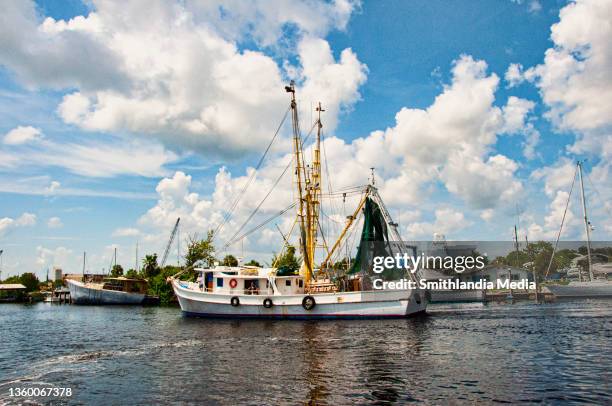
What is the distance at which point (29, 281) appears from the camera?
149m

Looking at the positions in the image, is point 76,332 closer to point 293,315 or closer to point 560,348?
point 293,315

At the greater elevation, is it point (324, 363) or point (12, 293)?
point (324, 363)

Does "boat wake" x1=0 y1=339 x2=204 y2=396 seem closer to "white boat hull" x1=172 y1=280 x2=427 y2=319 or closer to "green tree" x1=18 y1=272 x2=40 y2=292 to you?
"white boat hull" x1=172 y1=280 x2=427 y2=319

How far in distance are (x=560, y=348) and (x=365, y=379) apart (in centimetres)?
1607

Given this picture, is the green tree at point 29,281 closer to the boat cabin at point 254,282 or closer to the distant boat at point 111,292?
the distant boat at point 111,292

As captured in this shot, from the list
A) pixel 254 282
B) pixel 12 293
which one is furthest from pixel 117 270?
pixel 254 282

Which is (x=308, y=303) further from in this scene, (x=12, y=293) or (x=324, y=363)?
(x=12, y=293)

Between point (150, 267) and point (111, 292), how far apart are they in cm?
1915

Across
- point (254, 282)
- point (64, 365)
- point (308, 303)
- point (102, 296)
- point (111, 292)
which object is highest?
point (254, 282)

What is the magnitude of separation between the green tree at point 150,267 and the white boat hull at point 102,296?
1702 centimetres

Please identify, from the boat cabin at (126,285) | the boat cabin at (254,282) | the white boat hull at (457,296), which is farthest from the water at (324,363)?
the boat cabin at (126,285)

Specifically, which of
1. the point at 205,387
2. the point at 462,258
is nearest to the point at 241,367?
the point at 205,387

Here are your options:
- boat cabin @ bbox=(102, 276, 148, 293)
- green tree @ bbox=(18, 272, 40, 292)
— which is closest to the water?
boat cabin @ bbox=(102, 276, 148, 293)

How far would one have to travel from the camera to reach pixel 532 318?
49.5 metres
